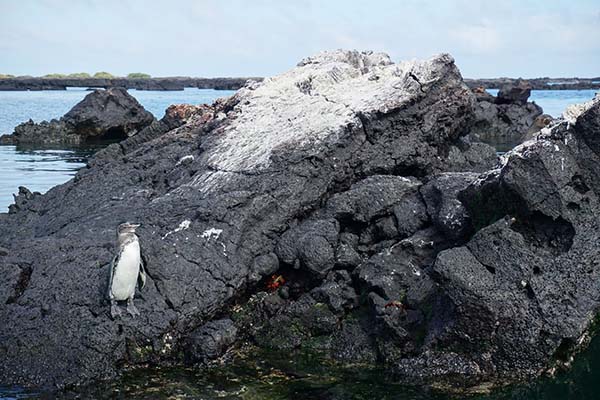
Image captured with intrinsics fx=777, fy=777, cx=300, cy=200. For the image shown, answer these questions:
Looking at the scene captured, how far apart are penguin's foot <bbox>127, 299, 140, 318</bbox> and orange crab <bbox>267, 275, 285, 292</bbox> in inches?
91.0

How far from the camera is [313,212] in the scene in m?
13.0

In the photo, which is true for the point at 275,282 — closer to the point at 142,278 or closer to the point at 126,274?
the point at 142,278

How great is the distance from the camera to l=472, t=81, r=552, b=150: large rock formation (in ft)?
148

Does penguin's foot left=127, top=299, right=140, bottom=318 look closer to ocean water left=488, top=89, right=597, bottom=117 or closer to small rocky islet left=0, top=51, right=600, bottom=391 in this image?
small rocky islet left=0, top=51, right=600, bottom=391

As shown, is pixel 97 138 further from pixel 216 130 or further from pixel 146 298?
pixel 146 298

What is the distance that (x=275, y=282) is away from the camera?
12.1m

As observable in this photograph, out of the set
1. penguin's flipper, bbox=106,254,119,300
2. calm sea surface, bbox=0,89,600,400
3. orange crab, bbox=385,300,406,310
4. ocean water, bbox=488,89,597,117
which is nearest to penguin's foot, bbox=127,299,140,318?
penguin's flipper, bbox=106,254,119,300

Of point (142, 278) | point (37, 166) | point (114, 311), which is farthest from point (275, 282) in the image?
point (37, 166)

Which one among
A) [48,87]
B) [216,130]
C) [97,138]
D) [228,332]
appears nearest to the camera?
[228,332]

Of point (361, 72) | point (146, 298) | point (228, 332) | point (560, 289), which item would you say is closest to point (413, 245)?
point (560, 289)

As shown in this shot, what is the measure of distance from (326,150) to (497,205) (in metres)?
3.37

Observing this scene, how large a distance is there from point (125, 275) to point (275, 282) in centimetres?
261

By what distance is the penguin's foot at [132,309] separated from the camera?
34.4 feet

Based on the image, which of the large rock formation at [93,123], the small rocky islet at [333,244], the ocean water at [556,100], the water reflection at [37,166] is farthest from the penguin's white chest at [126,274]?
the ocean water at [556,100]
